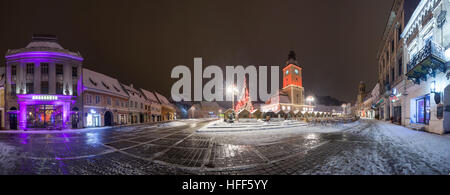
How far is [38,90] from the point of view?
71.5 feet

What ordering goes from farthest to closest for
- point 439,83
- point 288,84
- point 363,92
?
point 363,92 → point 288,84 → point 439,83

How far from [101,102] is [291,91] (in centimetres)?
6023

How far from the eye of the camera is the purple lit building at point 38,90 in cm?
2167

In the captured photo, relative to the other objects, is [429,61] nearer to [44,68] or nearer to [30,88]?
[44,68]

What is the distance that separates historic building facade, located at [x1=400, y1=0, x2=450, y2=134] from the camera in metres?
10.5

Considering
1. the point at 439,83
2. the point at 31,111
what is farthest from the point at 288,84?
the point at 31,111

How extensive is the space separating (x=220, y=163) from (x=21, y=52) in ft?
114

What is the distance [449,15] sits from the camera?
33.8 feet

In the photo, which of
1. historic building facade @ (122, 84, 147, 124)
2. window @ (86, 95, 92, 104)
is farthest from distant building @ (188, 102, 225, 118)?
window @ (86, 95, 92, 104)

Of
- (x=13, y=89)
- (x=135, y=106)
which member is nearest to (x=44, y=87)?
(x=13, y=89)

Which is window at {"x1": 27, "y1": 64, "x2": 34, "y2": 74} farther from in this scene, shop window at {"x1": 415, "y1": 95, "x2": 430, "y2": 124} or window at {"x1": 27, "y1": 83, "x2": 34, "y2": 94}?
shop window at {"x1": 415, "y1": 95, "x2": 430, "y2": 124}

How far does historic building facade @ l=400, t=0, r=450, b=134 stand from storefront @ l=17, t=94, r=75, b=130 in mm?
39558
